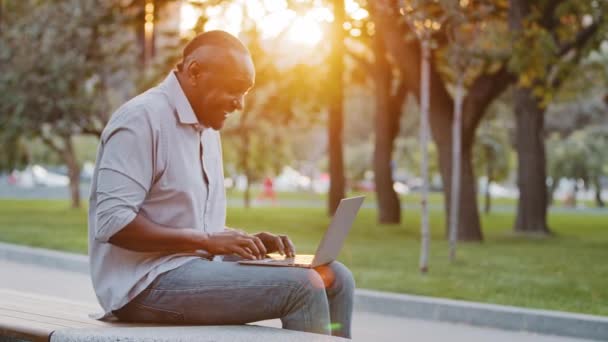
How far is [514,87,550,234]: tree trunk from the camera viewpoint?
2027 centimetres

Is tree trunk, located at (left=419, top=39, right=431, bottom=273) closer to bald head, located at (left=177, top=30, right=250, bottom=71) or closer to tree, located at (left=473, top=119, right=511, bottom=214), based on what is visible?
bald head, located at (left=177, top=30, right=250, bottom=71)

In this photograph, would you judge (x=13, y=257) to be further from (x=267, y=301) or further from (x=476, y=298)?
(x=267, y=301)

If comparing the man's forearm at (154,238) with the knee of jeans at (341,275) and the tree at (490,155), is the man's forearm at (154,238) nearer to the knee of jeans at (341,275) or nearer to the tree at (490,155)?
the knee of jeans at (341,275)

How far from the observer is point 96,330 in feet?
11.7

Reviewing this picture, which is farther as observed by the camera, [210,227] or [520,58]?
[520,58]

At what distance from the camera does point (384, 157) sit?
23.8 m

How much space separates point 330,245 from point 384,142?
2026 centimetres

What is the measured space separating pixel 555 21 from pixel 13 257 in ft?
33.6

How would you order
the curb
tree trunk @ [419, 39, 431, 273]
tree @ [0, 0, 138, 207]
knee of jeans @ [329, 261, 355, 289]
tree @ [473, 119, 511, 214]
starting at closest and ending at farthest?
1. knee of jeans @ [329, 261, 355, 289]
2. the curb
3. tree trunk @ [419, 39, 431, 273]
4. tree @ [0, 0, 138, 207]
5. tree @ [473, 119, 511, 214]

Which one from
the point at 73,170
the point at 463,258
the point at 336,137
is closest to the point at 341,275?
the point at 463,258

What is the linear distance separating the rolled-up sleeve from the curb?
491cm

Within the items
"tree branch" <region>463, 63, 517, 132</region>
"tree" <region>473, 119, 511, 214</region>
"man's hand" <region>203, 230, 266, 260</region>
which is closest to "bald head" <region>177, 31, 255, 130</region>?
"man's hand" <region>203, 230, 266, 260</region>

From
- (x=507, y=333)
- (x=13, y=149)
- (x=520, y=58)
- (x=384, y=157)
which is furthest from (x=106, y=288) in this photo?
(x=13, y=149)

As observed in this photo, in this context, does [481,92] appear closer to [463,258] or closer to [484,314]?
[463,258]
